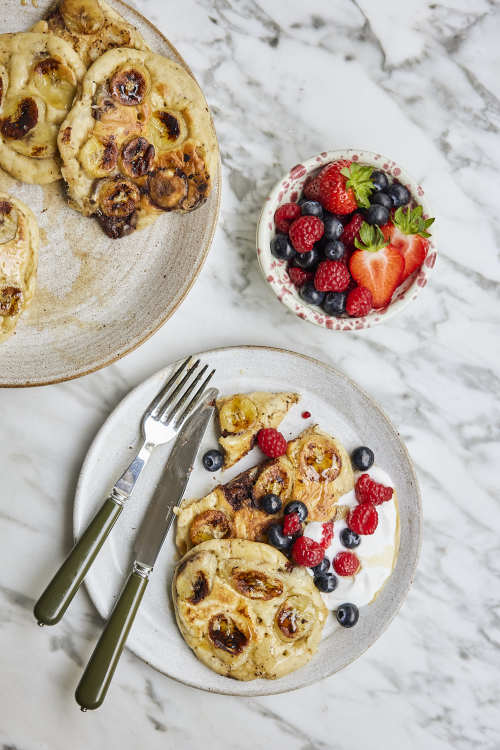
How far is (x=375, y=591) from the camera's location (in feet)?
6.86

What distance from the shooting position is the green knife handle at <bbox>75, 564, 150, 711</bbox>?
6.39ft

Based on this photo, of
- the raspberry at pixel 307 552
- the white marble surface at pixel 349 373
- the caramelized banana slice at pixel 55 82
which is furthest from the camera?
the white marble surface at pixel 349 373

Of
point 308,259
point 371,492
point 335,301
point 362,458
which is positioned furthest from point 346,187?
point 371,492

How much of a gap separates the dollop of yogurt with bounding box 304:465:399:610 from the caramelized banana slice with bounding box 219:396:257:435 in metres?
0.40

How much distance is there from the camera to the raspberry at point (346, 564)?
205 cm

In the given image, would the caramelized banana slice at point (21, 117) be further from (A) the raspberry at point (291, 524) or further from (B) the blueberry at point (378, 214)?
(A) the raspberry at point (291, 524)

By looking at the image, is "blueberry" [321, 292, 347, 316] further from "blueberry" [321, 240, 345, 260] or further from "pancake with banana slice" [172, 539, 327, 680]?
"pancake with banana slice" [172, 539, 327, 680]

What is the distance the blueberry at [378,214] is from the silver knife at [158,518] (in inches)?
29.8

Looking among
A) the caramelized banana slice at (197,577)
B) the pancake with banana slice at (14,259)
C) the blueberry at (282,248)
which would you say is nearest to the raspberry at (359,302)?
the blueberry at (282,248)

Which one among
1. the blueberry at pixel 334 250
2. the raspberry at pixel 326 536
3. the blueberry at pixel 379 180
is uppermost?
the blueberry at pixel 379 180

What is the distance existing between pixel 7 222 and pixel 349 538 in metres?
1.50

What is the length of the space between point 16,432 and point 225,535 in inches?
32.8

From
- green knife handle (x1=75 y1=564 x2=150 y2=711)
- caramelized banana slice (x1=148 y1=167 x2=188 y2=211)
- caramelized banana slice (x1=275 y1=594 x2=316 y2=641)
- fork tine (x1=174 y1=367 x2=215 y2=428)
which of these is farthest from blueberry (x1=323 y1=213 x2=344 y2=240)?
green knife handle (x1=75 y1=564 x2=150 y2=711)

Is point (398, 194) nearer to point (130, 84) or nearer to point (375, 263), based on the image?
point (375, 263)
